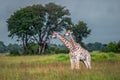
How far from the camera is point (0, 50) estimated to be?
118250 millimetres

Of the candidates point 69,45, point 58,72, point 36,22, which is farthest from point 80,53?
point 36,22

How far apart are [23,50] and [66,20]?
9624 mm

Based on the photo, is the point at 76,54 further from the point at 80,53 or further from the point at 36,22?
the point at 36,22

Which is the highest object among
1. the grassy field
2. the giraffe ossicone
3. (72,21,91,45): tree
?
(72,21,91,45): tree

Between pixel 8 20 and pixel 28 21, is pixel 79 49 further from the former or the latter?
pixel 8 20

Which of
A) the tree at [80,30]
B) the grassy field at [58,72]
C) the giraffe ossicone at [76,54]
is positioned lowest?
the grassy field at [58,72]

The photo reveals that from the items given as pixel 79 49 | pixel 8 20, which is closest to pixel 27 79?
pixel 79 49

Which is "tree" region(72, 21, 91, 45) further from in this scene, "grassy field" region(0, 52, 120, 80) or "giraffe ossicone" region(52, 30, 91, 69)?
"giraffe ossicone" region(52, 30, 91, 69)

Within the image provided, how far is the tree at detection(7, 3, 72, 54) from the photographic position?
227 ft

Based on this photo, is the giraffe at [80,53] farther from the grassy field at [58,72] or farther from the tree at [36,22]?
the tree at [36,22]

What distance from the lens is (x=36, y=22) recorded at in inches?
2697

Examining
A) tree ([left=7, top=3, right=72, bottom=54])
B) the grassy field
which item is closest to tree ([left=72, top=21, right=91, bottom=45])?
tree ([left=7, top=3, right=72, bottom=54])

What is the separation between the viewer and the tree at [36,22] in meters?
69.2

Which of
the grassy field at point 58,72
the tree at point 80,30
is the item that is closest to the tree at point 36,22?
the tree at point 80,30
